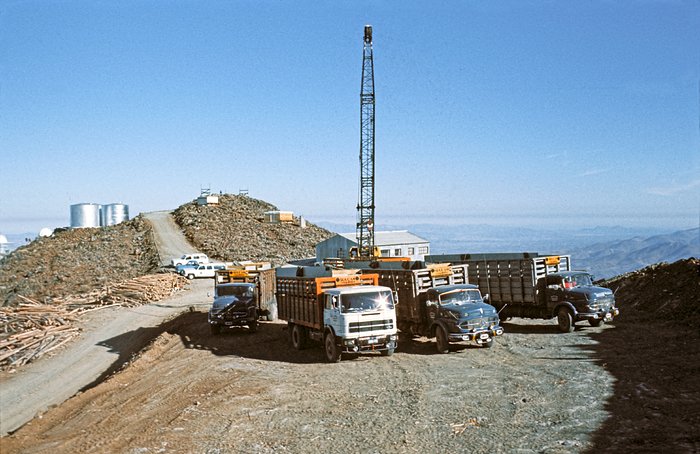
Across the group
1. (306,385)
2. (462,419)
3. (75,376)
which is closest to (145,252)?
(75,376)

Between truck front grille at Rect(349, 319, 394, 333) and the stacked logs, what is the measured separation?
18.1m

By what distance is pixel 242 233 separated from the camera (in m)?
84.6

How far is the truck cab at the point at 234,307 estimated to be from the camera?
85.7 ft

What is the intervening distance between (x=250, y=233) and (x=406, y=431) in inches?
2923

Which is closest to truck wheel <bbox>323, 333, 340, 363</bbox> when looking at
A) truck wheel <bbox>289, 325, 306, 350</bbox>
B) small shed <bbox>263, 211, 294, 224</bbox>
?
truck wheel <bbox>289, 325, 306, 350</bbox>

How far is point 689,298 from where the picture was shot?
26.5m

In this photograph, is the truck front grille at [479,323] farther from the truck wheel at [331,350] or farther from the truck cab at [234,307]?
the truck cab at [234,307]

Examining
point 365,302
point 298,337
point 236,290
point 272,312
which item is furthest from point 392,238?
point 365,302

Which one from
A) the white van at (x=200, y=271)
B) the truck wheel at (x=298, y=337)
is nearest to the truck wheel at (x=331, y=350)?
the truck wheel at (x=298, y=337)

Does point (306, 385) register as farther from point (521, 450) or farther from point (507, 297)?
point (507, 297)

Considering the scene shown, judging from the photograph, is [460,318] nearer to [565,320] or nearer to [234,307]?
[565,320]

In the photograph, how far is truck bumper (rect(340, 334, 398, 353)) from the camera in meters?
18.9

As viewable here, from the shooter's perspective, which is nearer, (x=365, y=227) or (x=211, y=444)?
(x=211, y=444)

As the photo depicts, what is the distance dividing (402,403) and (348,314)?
16.7 ft
